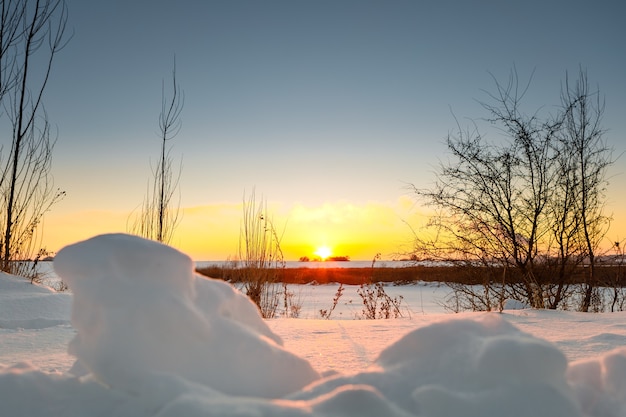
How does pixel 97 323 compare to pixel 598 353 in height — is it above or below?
above

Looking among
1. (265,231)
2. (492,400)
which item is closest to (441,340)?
(492,400)

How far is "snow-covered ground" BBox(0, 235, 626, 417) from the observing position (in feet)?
2.88

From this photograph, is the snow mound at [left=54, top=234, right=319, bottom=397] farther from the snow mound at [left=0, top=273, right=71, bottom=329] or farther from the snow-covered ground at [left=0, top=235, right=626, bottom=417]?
the snow mound at [left=0, top=273, right=71, bottom=329]

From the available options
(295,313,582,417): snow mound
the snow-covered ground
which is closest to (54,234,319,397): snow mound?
the snow-covered ground

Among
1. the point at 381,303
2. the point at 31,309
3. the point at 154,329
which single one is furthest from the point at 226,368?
the point at 381,303

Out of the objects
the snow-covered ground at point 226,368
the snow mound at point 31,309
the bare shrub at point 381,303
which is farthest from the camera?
the bare shrub at point 381,303

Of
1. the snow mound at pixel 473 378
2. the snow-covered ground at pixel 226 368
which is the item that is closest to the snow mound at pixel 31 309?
the snow-covered ground at pixel 226 368

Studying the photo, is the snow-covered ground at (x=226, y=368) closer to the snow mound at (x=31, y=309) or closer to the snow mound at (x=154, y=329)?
the snow mound at (x=154, y=329)

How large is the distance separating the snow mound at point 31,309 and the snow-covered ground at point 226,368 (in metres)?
2.18

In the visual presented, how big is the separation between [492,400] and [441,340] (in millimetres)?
176

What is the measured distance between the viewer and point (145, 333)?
98 cm

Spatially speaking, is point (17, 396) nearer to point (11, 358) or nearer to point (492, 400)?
point (492, 400)

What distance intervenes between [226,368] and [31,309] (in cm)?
279

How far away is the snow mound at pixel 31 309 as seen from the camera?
2.96 metres
